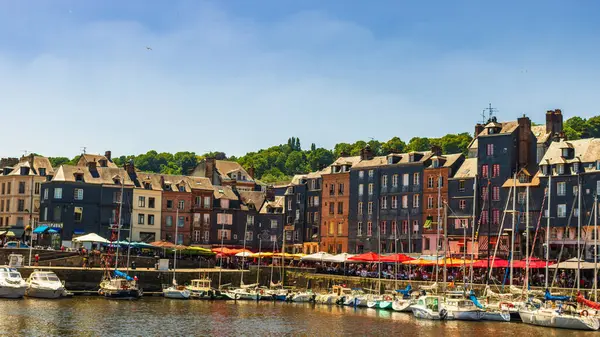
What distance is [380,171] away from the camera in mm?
102875

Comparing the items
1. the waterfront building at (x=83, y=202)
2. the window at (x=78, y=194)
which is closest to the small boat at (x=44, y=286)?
the waterfront building at (x=83, y=202)

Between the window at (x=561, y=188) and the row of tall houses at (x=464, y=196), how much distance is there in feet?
0.33

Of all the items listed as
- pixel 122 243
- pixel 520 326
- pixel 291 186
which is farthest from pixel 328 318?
pixel 291 186

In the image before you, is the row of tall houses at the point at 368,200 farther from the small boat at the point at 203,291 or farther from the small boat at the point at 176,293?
the small boat at the point at 176,293

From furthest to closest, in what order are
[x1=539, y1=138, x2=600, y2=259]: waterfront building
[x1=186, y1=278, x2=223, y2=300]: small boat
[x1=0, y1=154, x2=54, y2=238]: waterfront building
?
[x1=0, y1=154, x2=54, y2=238]: waterfront building < [x1=186, y1=278, x2=223, y2=300]: small boat < [x1=539, y1=138, x2=600, y2=259]: waterfront building

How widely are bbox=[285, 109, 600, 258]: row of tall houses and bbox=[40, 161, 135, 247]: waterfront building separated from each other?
77.0 feet

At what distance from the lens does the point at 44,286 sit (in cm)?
7388

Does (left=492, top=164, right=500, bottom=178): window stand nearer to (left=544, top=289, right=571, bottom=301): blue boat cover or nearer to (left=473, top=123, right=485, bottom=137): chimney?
(left=473, top=123, right=485, bottom=137): chimney

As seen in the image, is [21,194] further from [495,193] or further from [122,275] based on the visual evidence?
[495,193]

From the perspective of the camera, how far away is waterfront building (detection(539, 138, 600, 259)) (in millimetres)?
83000

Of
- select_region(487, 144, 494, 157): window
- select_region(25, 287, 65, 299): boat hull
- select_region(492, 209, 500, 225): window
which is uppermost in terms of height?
select_region(487, 144, 494, 157): window

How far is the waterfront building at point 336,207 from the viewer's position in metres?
106

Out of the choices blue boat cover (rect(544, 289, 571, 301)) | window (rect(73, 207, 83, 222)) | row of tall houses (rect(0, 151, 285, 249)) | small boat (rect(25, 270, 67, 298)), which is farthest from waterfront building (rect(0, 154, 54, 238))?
blue boat cover (rect(544, 289, 571, 301))

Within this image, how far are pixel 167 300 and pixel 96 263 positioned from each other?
13.4 meters
